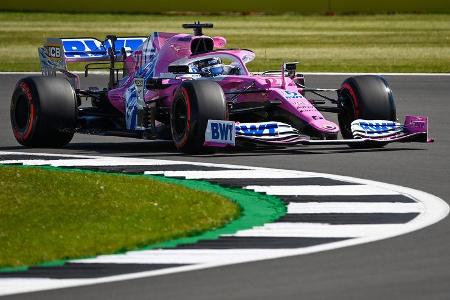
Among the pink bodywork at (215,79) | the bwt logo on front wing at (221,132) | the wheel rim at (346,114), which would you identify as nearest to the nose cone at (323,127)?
the pink bodywork at (215,79)

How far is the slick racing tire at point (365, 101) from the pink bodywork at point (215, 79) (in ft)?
2.15

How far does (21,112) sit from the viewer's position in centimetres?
1803

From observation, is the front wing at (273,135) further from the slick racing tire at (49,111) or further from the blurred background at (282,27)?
the blurred background at (282,27)

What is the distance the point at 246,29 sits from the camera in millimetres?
Answer: 53938

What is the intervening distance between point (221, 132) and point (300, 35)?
3491 cm

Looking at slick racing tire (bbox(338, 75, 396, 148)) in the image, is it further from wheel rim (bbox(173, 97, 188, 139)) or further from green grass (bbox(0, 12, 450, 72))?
green grass (bbox(0, 12, 450, 72))

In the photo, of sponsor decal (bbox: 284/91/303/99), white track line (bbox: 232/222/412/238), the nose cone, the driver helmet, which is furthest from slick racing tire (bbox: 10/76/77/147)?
white track line (bbox: 232/222/412/238)

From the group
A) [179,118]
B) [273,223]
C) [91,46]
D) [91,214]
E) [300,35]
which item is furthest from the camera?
[300,35]

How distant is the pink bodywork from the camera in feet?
53.8

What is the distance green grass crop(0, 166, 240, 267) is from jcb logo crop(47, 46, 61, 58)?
5.45 m

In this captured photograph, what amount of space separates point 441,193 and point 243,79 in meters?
4.50

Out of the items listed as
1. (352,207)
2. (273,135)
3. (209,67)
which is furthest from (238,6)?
(352,207)

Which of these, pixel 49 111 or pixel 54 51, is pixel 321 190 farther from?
pixel 54 51

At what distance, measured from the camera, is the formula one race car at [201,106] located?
52.6 feet
